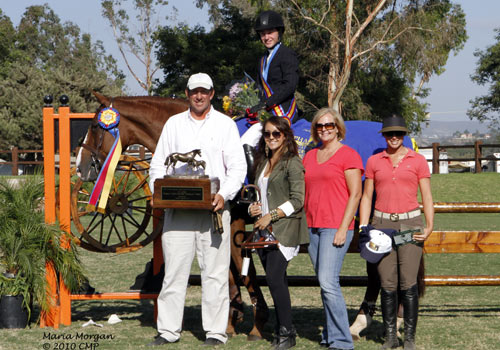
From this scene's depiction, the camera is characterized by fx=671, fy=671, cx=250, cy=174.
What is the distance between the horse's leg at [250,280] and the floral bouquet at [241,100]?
89cm

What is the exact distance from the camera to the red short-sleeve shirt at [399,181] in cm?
539

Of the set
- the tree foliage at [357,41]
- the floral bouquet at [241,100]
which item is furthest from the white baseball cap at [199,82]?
the tree foliage at [357,41]

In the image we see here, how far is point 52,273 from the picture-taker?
641 centimetres

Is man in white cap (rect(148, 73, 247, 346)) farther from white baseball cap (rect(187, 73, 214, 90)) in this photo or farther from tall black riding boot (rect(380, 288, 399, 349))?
tall black riding boot (rect(380, 288, 399, 349))

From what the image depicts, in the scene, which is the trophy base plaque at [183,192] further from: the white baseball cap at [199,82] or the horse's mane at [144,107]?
the horse's mane at [144,107]

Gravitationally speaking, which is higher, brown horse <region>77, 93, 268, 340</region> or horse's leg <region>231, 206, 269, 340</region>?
brown horse <region>77, 93, 268, 340</region>

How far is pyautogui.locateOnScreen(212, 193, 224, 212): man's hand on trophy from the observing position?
5363mm

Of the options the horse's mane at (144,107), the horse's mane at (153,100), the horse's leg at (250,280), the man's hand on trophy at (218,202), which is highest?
the horse's mane at (153,100)

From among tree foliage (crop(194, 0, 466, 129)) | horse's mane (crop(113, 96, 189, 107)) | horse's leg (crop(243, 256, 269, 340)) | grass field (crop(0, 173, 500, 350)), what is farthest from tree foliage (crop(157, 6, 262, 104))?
horse's leg (crop(243, 256, 269, 340))

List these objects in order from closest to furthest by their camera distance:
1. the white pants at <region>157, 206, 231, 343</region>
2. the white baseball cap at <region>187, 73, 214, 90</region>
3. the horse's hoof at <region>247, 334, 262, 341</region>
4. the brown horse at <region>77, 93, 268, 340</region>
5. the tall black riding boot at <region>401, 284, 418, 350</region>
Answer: the tall black riding boot at <region>401, 284, 418, 350</region> < the white baseball cap at <region>187, 73, 214, 90</region> < the white pants at <region>157, 206, 231, 343</region> < the horse's hoof at <region>247, 334, 262, 341</region> < the brown horse at <region>77, 93, 268, 340</region>

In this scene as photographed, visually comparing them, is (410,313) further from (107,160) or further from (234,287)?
(107,160)

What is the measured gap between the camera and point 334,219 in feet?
17.2

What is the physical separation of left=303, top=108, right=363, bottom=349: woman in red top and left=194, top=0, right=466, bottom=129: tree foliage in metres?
21.8

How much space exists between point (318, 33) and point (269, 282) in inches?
985
